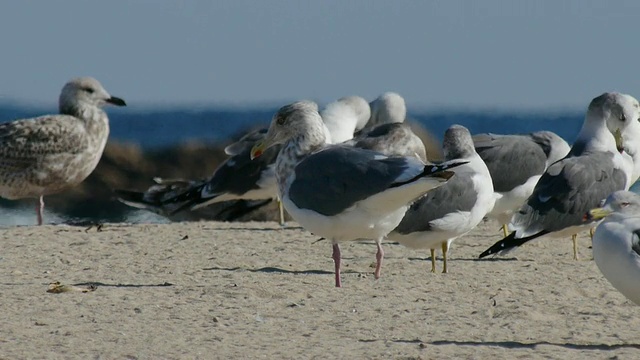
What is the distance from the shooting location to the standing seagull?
510 inches

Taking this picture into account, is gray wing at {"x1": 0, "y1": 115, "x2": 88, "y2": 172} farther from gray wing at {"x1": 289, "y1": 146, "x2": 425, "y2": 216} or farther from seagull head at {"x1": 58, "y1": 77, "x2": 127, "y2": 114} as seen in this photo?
gray wing at {"x1": 289, "y1": 146, "x2": 425, "y2": 216}

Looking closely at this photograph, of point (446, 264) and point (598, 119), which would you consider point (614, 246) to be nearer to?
point (446, 264)

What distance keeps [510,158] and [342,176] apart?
3562 mm

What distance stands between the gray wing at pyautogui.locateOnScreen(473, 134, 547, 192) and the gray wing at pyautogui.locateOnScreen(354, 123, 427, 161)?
1.32 metres

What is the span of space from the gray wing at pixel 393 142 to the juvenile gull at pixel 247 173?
9.78ft

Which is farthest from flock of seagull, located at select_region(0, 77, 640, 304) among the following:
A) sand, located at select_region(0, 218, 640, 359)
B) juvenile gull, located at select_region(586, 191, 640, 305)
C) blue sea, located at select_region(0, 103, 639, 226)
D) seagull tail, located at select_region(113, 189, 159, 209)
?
blue sea, located at select_region(0, 103, 639, 226)

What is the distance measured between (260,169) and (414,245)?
174 inches

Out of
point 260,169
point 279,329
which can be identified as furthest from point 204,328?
point 260,169

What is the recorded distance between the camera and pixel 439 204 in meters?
8.94

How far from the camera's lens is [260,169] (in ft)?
43.6

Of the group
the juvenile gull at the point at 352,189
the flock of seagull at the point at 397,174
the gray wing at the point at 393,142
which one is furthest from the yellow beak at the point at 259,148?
the gray wing at the point at 393,142

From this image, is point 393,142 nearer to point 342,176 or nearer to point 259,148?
point 259,148

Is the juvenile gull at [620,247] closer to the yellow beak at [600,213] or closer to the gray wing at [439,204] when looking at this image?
the yellow beak at [600,213]

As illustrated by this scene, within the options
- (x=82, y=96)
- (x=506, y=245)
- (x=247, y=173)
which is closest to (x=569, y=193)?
(x=506, y=245)
